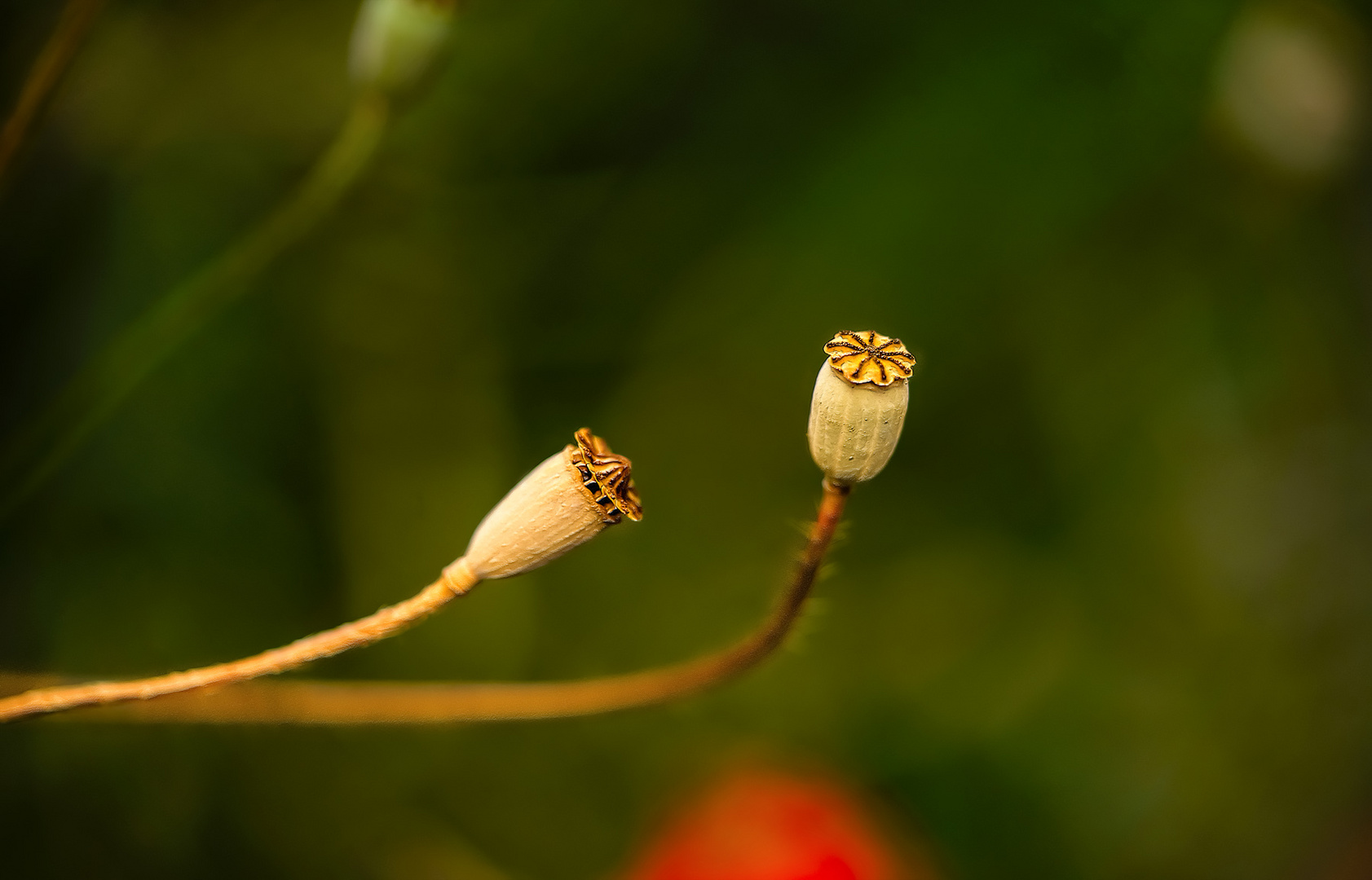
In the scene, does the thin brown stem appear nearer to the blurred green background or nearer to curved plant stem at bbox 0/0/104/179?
curved plant stem at bbox 0/0/104/179

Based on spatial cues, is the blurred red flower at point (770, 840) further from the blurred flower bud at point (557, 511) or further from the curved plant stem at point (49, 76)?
the curved plant stem at point (49, 76)

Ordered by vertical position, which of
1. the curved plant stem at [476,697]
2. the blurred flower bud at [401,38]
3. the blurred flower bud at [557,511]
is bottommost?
the curved plant stem at [476,697]

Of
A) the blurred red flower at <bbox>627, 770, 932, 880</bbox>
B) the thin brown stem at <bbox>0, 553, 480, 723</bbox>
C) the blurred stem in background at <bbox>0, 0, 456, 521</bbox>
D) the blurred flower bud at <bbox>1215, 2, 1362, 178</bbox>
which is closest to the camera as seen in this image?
the thin brown stem at <bbox>0, 553, 480, 723</bbox>

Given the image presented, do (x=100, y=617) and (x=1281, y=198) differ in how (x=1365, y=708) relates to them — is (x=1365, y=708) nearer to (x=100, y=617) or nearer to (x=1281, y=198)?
(x=1281, y=198)

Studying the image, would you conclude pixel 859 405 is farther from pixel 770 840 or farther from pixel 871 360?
pixel 770 840

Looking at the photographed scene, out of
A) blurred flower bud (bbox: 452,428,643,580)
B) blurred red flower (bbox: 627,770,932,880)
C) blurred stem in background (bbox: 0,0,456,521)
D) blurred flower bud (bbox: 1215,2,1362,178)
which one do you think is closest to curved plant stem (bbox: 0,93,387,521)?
blurred stem in background (bbox: 0,0,456,521)

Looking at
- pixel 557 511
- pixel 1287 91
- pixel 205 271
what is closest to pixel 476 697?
pixel 557 511

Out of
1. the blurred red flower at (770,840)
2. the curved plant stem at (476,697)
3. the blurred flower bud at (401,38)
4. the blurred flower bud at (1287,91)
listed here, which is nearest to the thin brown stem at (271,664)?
the curved plant stem at (476,697)
